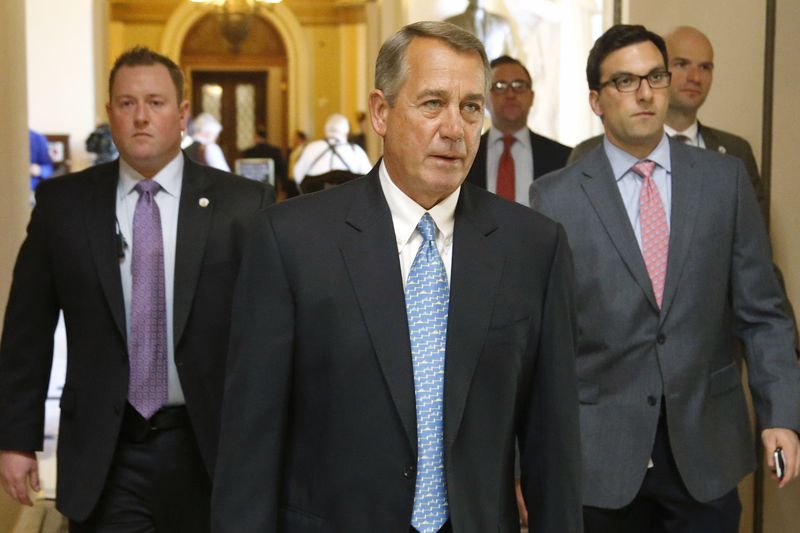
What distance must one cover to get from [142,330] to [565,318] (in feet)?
5.03

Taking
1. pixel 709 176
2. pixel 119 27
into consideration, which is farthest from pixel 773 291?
pixel 119 27

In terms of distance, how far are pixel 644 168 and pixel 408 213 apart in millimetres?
1336

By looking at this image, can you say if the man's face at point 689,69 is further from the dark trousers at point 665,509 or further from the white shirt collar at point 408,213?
the white shirt collar at point 408,213

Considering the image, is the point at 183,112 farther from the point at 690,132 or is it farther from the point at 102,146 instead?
the point at 102,146

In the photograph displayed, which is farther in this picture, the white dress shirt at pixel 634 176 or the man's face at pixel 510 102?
the man's face at pixel 510 102

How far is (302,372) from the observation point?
8.69 ft

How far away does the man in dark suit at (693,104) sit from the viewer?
533cm

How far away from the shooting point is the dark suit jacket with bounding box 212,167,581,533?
258 cm

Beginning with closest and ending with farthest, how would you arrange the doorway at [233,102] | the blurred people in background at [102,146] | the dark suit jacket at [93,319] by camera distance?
the dark suit jacket at [93,319] → the blurred people in background at [102,146] → the doorway at [233,102]

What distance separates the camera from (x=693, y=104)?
535 centimetres

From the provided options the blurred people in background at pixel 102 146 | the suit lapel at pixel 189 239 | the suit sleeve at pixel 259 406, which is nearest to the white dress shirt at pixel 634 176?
the suit lapel at pixel 189 239

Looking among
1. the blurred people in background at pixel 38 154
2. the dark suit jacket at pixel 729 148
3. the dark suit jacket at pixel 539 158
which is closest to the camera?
the dark suit jacket at pixel 729 148

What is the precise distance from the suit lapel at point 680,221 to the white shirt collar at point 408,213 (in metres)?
1.19

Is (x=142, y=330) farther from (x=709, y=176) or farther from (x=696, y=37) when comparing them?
(x=696, y=37)
